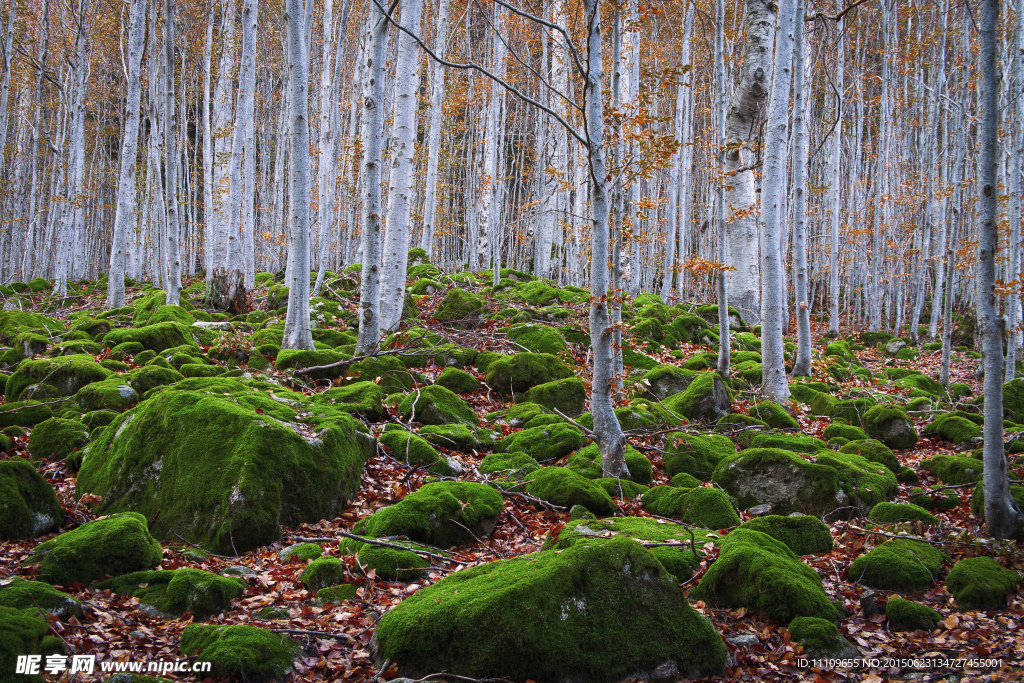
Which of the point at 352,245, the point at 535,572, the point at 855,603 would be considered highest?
the point at 352,245

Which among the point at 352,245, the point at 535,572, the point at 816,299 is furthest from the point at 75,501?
the point at 816,299

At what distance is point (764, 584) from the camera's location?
11.8ft

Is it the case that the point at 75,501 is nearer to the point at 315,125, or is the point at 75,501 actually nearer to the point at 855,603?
the point at 855,603

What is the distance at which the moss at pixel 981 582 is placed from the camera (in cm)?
379

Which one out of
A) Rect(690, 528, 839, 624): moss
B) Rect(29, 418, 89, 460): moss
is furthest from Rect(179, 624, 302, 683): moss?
Rect(29, 418, 89, 460): moss

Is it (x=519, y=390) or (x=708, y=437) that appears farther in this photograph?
(x=519, y=390)

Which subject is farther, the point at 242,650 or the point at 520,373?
the point at 520,373

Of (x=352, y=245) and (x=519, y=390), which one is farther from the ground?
(x=352, y=245)

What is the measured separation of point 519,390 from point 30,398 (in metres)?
5.87

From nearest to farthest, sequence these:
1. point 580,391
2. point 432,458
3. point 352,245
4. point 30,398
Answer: point 432,458 < point 30,398 < point 580,391 < point 352,245

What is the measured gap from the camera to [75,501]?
479 cm

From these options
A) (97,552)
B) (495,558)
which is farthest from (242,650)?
(495,558)

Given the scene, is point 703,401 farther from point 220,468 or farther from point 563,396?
point 220,468

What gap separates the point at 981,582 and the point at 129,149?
15839 millimetres
